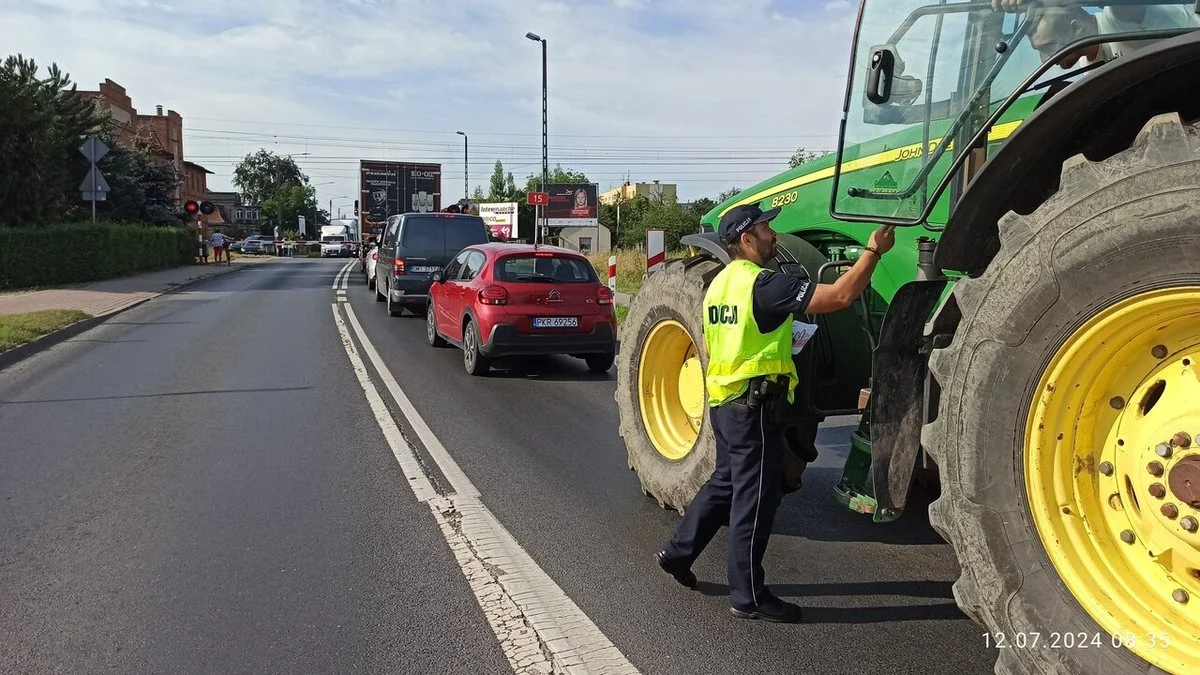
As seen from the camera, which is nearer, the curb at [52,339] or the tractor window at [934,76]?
the tractor window at [934,76]

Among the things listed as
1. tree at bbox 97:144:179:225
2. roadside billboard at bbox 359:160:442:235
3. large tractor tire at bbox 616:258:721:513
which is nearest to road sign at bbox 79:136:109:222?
roadside billboard at bbox 359:160:442:235

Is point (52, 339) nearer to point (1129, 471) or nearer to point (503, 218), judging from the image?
point (1129, 471)

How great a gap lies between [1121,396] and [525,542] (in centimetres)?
306

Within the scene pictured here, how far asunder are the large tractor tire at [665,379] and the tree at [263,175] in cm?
11971

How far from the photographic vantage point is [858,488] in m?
3.85

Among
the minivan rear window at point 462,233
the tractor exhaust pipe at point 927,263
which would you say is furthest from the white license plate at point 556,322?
the minivan rear window at point 462,233

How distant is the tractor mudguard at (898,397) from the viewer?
11.1 feet

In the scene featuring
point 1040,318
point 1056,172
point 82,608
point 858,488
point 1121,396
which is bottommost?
point 82,608

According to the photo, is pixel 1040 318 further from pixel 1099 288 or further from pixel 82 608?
pixel 82 608

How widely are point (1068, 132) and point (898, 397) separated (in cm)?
110

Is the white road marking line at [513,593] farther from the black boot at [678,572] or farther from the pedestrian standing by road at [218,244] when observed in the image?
the pedestrian standing by road at [218,244]

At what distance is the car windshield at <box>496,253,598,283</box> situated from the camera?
10.6 meters

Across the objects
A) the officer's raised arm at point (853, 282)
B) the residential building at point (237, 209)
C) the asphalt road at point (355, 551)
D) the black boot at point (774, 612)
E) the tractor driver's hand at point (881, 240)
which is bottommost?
the asphalt road at point (355, 551)

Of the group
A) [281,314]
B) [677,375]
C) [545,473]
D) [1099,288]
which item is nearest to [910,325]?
[1099,288]
